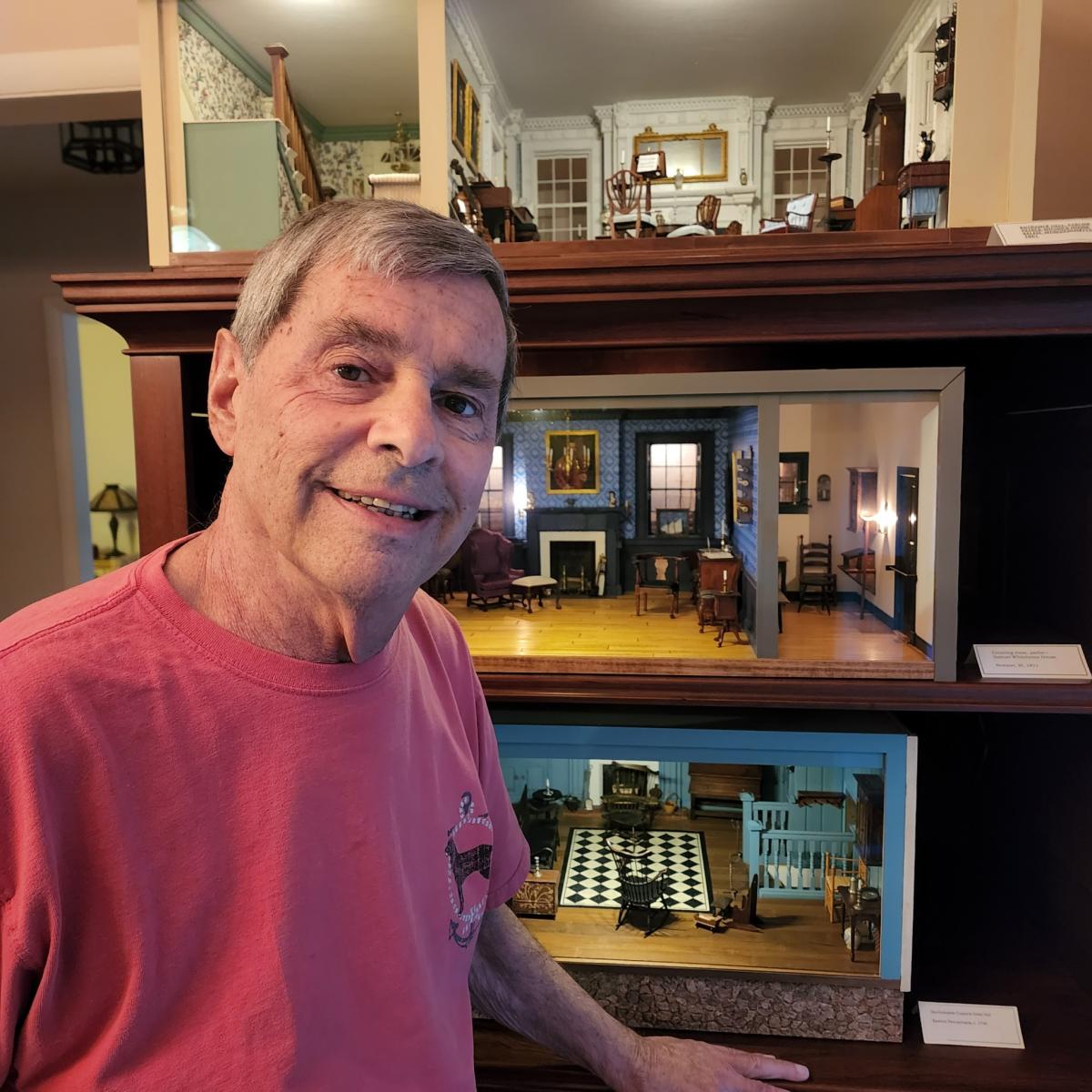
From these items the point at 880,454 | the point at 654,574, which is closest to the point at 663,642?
the point at 654,574

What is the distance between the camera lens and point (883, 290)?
3.64ft

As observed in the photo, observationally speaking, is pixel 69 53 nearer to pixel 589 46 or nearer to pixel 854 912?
pixel 589 46

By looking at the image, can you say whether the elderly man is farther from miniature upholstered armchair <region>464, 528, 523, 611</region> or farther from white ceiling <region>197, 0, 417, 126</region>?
white ceiling <region>197, 0, 417, 126</region>

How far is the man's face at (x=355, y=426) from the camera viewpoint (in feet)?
2.25

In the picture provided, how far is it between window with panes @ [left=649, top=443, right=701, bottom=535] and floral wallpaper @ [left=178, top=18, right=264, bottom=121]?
2.81 feet

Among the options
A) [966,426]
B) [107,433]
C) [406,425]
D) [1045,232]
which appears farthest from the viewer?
[107,433]

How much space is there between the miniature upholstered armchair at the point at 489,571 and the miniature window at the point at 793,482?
1.49ft

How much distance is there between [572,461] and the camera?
4.45 ft

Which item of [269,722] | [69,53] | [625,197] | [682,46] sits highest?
[69,53]

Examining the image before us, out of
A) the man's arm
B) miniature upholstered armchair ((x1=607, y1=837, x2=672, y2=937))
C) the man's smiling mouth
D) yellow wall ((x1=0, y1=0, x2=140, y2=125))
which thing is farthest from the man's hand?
yellow wall ((x1=0, y1=0, x2=140, y2=125))

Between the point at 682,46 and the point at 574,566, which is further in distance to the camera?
the point at 574,566

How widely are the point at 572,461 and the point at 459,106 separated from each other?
1.90ft

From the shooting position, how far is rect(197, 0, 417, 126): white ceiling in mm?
1255

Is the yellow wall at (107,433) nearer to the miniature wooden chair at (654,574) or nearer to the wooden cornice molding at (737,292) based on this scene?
the wooden cornice molding at (737,292)
